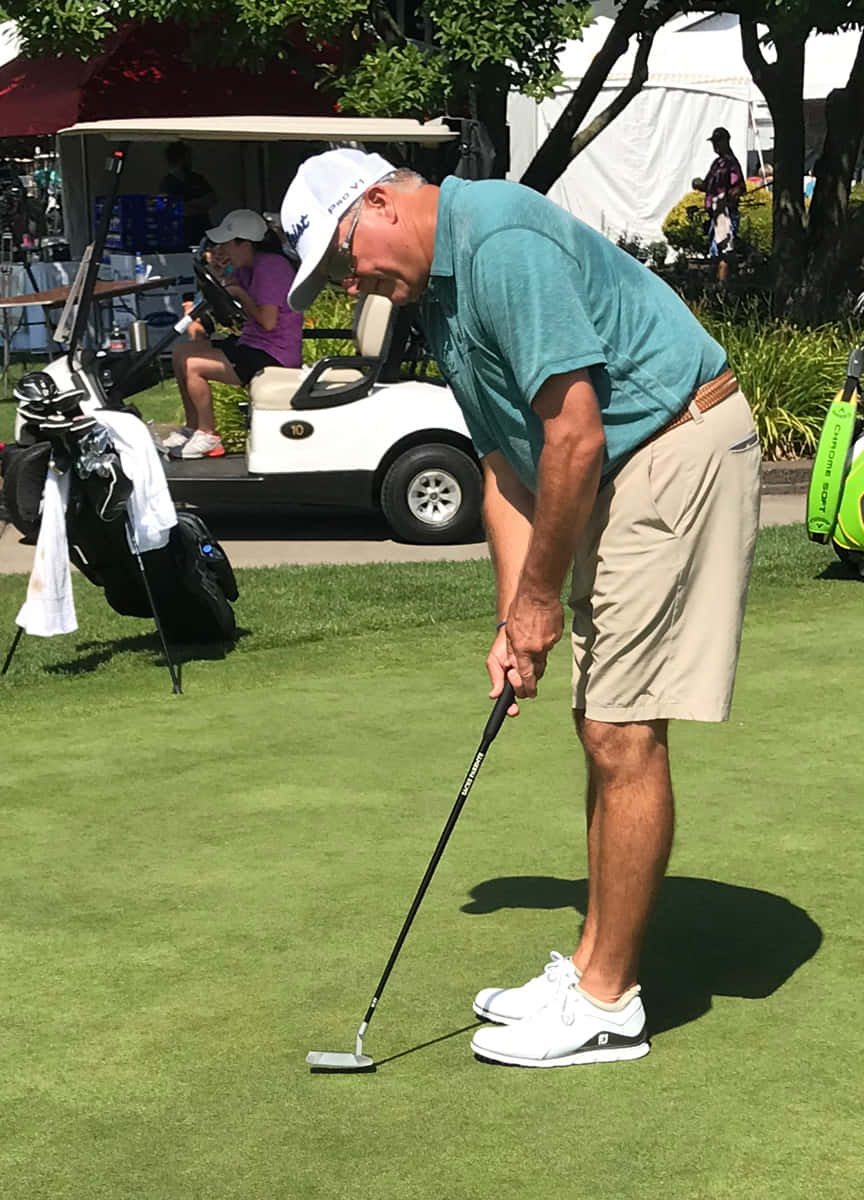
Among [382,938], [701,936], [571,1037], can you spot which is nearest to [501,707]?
[571,1037]

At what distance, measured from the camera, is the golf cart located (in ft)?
31.1

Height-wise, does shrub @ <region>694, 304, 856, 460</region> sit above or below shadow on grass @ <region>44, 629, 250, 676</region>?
above

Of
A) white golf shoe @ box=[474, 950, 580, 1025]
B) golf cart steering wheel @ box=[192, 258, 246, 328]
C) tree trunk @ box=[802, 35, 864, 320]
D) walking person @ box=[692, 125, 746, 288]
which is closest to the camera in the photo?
white golf shoe @ box=[474, 950, 580, 1025]

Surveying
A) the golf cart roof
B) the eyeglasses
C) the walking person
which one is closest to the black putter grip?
the eyeglasses

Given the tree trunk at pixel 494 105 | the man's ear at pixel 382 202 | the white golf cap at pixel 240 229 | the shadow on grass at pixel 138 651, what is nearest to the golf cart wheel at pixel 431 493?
the white golf cap at pixel 240 229

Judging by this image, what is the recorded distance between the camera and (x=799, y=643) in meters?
6.83

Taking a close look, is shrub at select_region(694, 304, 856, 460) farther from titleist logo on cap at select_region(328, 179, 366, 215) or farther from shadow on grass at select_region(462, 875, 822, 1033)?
titleist logo on cap at select_region(328, 179, 366, 215)

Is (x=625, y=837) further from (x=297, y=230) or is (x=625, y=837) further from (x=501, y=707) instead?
(x=297, y=230)

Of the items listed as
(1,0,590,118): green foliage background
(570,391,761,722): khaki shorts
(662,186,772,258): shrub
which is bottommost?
(662,186,772,258): shrub

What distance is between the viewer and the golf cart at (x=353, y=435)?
9.49 metres

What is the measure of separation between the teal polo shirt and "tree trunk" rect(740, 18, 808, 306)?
11.9m

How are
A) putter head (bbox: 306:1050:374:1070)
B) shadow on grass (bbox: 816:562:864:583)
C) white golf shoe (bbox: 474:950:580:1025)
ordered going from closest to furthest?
putter head (bbox: 306:1050:374:1070), white golf shoe (bbox: 474:950:580:1025), shadow on grass (bbox: 816:562:864:583)

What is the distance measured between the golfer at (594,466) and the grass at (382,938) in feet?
0.83

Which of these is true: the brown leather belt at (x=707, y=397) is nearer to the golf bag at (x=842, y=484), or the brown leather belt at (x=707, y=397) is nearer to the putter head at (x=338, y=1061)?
the putter head at (x=338, y=1061)
